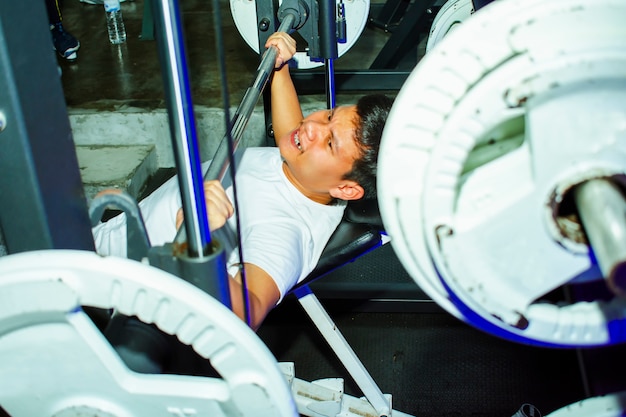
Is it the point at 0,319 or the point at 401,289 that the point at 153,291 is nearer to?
the point at 0,319

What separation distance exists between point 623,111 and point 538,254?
6.4 inches

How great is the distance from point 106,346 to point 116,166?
8.06 feet

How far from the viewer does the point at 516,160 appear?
0.65 meters

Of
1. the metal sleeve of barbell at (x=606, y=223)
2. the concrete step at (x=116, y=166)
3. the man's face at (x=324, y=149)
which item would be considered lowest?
the concrete step at (x=116, y=166)

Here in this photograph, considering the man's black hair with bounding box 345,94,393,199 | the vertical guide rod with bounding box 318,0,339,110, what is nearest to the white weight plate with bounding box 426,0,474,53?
the vertical guide rod with bounding box 318,0,339,110

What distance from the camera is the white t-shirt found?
4.01 ft

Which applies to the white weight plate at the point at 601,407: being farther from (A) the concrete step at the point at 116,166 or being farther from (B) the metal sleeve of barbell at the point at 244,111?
(A) the concrete step at the point at 116,166

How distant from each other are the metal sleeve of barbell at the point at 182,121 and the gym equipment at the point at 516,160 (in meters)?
0.21

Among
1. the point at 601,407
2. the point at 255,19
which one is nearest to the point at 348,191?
the point at 601,407

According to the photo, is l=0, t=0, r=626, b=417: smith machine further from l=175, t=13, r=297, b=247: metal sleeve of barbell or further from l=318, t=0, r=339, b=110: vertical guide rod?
l=318, t=0, r=339, b=110: vertical guide rod

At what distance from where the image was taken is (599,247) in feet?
1.83

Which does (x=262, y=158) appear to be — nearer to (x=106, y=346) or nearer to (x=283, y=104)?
(x=283, y=104)

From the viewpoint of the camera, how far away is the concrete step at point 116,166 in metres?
2.88

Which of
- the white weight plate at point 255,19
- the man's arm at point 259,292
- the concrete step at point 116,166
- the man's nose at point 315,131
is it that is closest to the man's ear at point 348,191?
the man's nose at point 315,131
